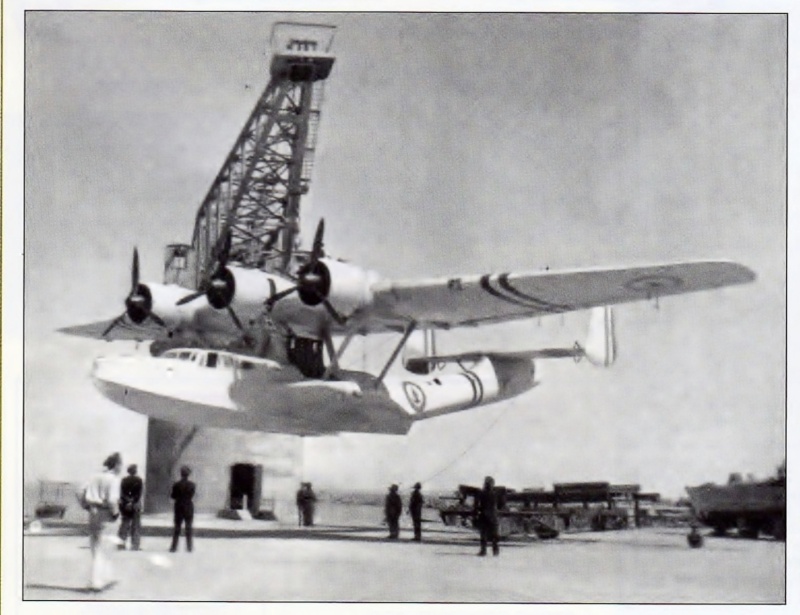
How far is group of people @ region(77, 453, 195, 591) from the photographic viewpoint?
9.66m

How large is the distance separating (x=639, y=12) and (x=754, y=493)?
15.8 feet

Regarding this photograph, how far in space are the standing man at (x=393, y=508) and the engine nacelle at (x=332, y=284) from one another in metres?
2.04

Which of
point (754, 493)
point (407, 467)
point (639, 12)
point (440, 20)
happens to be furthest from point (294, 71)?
point (754, 493)

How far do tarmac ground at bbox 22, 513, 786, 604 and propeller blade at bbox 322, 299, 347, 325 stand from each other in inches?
99.3

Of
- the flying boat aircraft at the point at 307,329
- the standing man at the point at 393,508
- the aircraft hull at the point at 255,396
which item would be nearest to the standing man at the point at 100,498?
the flying boat aircraft at the point at 307,329

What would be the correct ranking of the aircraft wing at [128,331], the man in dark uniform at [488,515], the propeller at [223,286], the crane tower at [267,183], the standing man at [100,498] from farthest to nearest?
the propeller at [223,286] → the crane tower at [267,183] → the aircraft wing at [128,331] → the man in dark uniform at [488,515] → the standing man at [100,498]

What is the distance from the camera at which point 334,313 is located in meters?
13.1

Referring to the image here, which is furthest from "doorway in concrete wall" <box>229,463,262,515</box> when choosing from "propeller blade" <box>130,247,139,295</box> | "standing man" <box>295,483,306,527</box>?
"propeller blade" <box>130,247,139,295</box>

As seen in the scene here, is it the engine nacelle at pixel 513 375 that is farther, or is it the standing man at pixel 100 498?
the engine nacelle at pixel 513 375

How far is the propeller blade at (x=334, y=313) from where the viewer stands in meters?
13.0

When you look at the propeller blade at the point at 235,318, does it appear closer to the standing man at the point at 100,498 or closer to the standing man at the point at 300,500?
the standing man at the point at 300,500

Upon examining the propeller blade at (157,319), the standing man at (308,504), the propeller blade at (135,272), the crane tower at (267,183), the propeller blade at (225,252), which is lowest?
the standing man at (308,504)

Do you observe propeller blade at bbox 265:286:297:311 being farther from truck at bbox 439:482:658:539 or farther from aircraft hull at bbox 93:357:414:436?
truck at bbox 439:482:658:539
